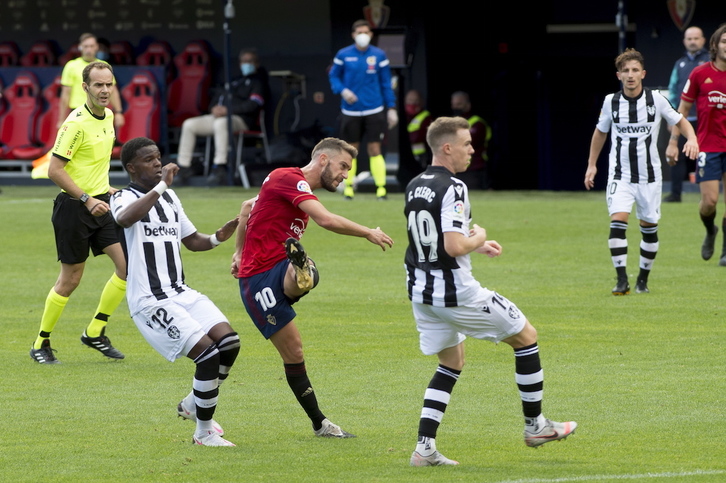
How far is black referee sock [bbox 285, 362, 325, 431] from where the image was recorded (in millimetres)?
6781

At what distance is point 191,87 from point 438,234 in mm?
18346

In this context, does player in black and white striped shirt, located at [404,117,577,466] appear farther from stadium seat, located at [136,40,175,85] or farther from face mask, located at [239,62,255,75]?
stadium seat, located at [136,40,175,85]

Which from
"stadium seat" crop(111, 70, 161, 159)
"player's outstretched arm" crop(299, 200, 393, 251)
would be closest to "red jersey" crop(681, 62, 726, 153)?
"player's outstretched arm" crop(299, 200, 393, 251)


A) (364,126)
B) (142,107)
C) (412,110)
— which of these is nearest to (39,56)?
(142,107)

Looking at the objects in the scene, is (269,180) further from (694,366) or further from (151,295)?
(694,366)

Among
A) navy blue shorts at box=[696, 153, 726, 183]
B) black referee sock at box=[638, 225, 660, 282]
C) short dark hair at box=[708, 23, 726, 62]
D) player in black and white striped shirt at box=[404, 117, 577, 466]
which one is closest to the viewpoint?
player in black and white striped shirt at box=[404, 117, 577, 466]

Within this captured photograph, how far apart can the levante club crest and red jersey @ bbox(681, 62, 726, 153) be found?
9.36 metres

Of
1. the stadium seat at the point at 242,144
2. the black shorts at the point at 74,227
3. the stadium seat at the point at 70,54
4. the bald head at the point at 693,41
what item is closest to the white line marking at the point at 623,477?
the black shorts at the point at 74,227

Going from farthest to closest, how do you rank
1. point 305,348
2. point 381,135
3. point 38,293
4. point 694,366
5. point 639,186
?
1. point 381,135
2. point 38,293
3. point 639,186
4. point 305,348
5. point 694,366

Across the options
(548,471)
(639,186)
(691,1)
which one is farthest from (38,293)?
(691,1)

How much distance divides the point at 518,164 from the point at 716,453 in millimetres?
19085

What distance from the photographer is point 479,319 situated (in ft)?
20.1

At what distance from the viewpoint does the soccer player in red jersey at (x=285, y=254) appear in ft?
→ 21.7

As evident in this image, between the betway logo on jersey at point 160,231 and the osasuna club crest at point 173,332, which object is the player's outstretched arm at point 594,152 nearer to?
the betway logo on jersey at point 160,231
